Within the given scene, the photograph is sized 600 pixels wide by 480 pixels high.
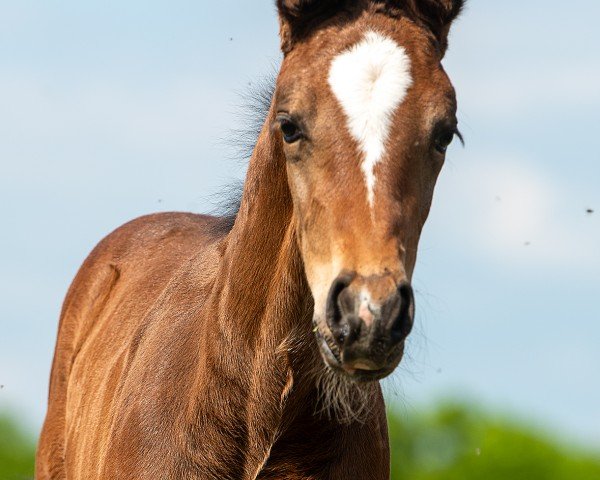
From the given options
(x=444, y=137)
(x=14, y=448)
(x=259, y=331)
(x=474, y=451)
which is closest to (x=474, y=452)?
(x=474, y=451)

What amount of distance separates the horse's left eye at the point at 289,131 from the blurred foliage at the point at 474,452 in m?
12.1

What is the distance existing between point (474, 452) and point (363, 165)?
1309 cm

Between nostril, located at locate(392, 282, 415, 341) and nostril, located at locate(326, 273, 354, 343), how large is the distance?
0.63 feet

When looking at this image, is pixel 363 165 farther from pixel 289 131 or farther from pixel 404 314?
pixel 404 314

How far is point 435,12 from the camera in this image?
186 inches

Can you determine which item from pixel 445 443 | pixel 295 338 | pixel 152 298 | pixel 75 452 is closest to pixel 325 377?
pixel 295 338

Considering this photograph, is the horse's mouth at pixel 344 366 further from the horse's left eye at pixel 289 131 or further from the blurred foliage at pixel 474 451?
the blurred foliage at pixel 474 451

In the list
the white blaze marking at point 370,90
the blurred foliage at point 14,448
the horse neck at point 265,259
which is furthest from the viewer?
the blurred foliage at point 14,448

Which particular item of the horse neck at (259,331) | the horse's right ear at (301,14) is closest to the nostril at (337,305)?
the horse neck at (259,331)

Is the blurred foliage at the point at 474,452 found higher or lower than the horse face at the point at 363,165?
lower

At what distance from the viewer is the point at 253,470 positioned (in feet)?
15.3

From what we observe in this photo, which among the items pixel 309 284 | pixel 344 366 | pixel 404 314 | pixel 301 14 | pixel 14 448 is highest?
pixel 301 14

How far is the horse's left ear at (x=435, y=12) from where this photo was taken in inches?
182

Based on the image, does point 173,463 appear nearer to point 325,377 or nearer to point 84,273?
point 325,377
